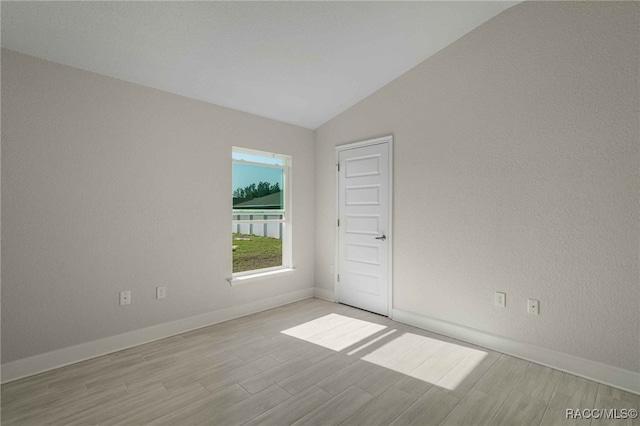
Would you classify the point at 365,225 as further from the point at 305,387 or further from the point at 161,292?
the point at 161,292

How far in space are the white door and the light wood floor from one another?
2.87 ft

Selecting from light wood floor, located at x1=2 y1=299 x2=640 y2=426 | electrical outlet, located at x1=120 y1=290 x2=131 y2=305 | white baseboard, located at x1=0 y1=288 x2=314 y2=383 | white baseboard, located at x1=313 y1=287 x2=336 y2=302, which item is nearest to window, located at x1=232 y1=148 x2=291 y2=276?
white baseboard, located at x1=0 y1=288 x2=314 y2=383

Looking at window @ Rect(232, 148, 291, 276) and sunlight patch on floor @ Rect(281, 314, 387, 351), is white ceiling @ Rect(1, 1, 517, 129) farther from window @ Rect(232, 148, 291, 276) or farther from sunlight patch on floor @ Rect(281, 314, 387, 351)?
sunlight patch on floor @ Rect(281, 314, 387, 351)

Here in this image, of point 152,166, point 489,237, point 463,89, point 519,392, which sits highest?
point 463,89

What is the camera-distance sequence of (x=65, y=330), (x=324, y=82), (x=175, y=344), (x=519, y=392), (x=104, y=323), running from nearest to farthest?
(x=519, y=392) → (x=65, y=330) → (x=104, y=323) → (x=175, y=344) → (x=324, y=82)

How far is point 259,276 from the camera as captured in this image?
3979 mm

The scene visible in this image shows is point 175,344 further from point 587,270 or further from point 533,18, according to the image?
point 533,18

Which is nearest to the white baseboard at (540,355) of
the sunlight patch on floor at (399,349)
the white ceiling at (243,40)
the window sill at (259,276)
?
the sunlight patch on floor at (399,349)

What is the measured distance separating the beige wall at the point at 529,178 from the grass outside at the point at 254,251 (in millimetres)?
2124

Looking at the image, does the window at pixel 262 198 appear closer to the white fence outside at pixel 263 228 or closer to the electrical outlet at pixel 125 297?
the white fence outside at pixel 263 228

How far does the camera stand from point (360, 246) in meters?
4.05

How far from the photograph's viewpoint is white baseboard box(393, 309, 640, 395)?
7.53ft

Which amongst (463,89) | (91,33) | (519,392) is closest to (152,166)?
(91,33)

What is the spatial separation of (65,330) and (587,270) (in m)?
4.20
